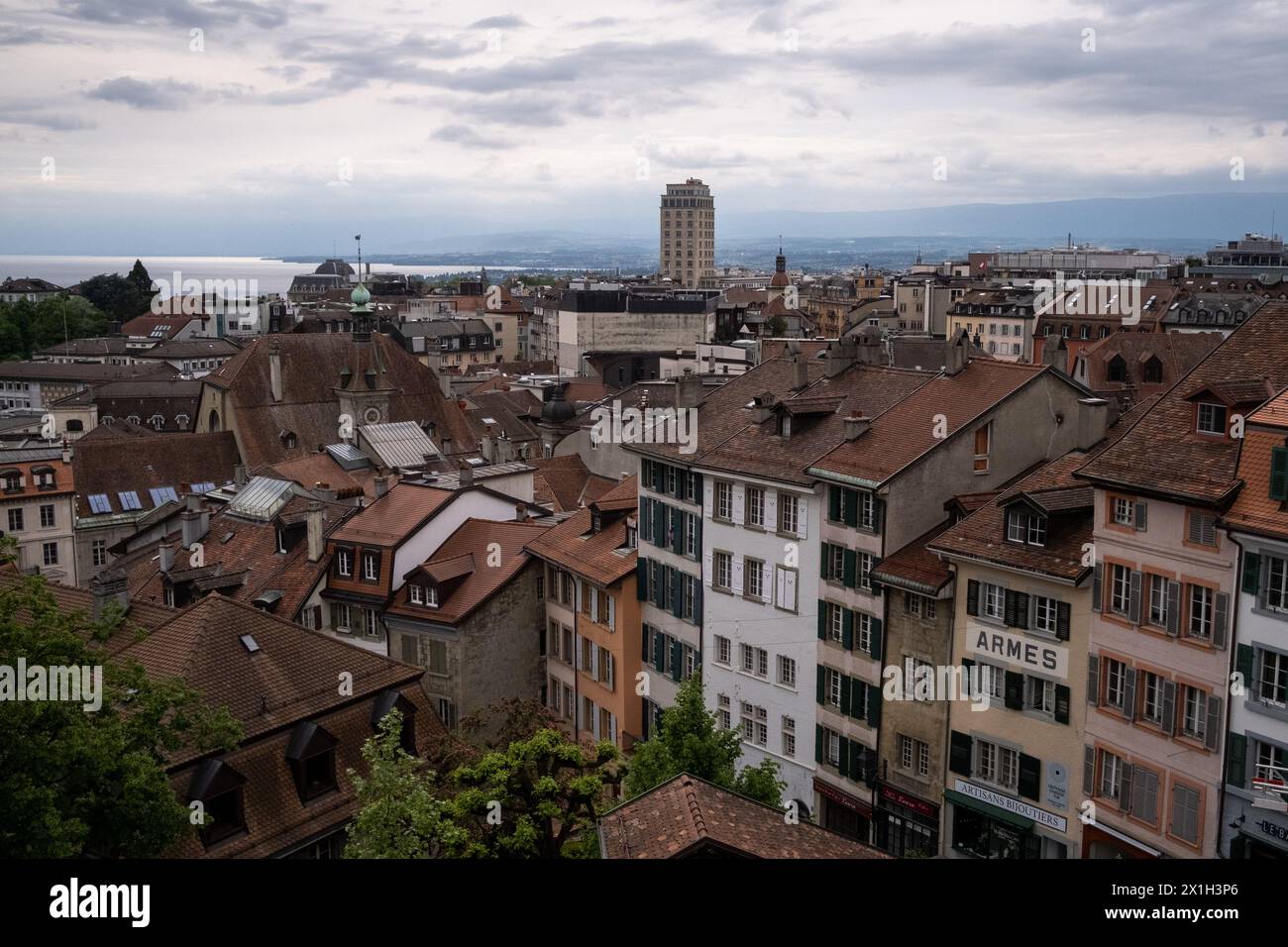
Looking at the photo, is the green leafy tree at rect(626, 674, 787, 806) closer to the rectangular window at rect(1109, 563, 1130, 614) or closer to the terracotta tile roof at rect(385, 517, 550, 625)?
the rectangular window at rect(1109, 563, 1130, 614)

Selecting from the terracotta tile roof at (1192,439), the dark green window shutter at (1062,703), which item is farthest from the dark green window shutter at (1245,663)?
the dark green window shutter at (1062,703)

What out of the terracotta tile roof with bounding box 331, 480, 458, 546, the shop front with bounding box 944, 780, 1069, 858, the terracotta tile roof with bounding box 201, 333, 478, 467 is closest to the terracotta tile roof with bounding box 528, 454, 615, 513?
the terracotta tile roof with bounding box 331, 480, 458, 546

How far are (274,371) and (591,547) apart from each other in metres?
51.4

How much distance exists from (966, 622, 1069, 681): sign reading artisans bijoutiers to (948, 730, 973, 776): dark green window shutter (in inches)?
95.5

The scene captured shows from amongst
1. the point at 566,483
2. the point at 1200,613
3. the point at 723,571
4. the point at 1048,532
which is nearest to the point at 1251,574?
the point at 1200,613

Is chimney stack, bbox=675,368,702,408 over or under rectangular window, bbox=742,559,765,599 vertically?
over

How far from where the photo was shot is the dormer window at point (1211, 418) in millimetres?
30625

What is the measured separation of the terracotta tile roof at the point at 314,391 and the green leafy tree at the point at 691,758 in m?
56.1

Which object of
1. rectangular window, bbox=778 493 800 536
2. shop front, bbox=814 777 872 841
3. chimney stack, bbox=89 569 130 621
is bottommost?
shop front, bbox=814 777 872 841

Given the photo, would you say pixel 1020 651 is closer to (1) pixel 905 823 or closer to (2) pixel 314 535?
(1) pixel 905 823

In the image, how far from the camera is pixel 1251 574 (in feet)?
92.6

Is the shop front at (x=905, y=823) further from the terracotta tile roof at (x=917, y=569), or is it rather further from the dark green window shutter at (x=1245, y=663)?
the dark green window shutter at (x=1245, y=663)

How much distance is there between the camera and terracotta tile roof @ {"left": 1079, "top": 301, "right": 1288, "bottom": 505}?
29703 millimetres
